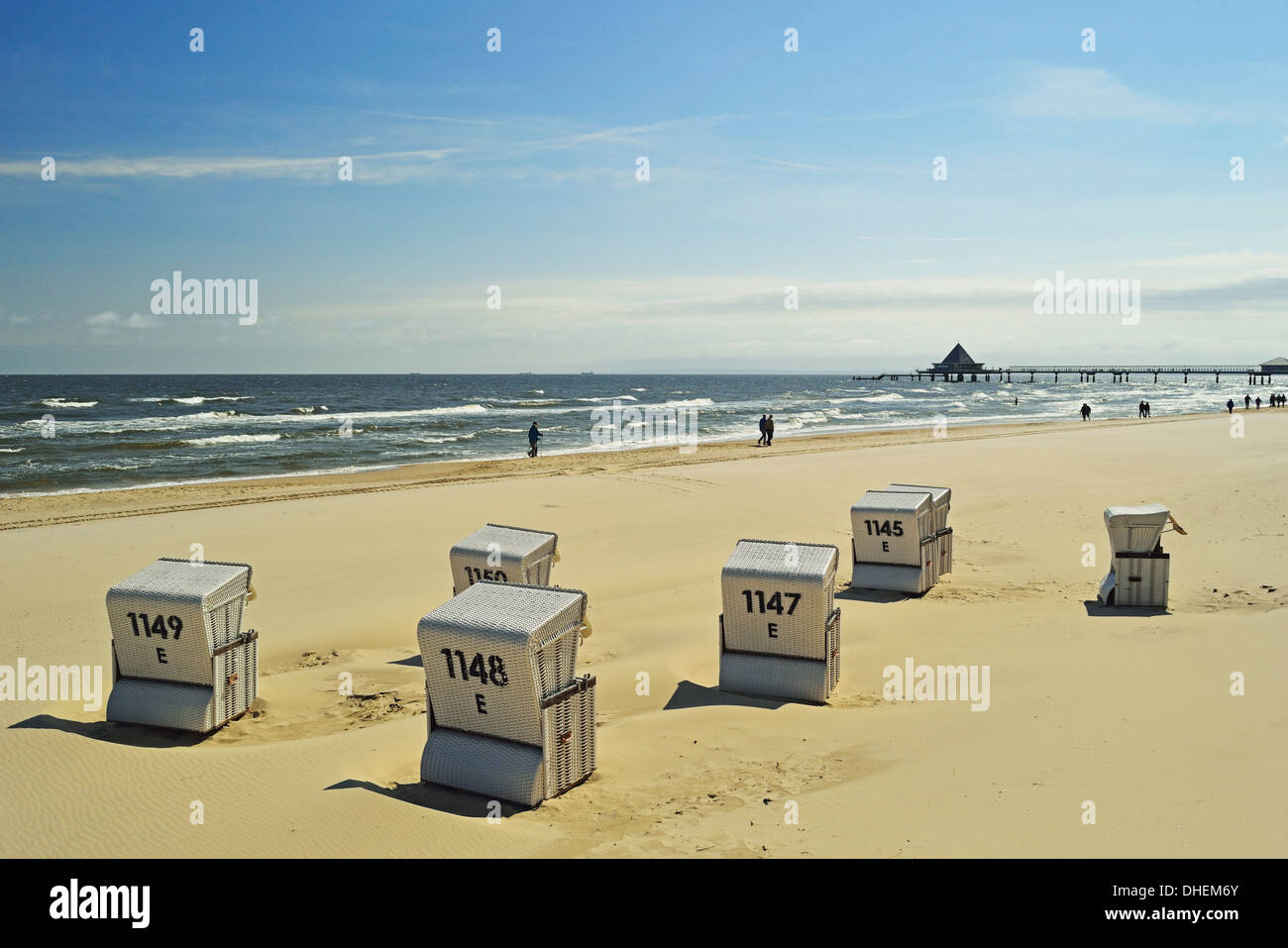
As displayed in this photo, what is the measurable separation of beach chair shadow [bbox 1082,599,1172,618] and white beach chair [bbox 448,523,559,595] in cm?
713

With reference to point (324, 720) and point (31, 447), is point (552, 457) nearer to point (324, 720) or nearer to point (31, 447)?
point (31, 447)

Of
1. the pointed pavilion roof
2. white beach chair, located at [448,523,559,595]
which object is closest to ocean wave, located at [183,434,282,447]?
white beach chair, located at [448,523,559,595]

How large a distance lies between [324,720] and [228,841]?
120 inches

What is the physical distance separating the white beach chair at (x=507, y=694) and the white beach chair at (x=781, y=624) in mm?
2502

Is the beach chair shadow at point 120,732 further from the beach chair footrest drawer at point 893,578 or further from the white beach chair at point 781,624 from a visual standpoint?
the beach chair footrest drawer at point 893,578

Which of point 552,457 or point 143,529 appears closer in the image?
point 143,529

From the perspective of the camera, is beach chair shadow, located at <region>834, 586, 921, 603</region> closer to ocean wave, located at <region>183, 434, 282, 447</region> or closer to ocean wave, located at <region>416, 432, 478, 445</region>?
ocean wave, located at <region>416, 432, 478, 445</region>

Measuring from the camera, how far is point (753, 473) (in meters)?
27.8

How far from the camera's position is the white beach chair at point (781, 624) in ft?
27.8

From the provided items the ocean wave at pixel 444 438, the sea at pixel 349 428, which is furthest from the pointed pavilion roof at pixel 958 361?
the ocean wave at pixel 444 438

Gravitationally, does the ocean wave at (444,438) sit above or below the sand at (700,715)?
above

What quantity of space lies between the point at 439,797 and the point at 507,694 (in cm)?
91
